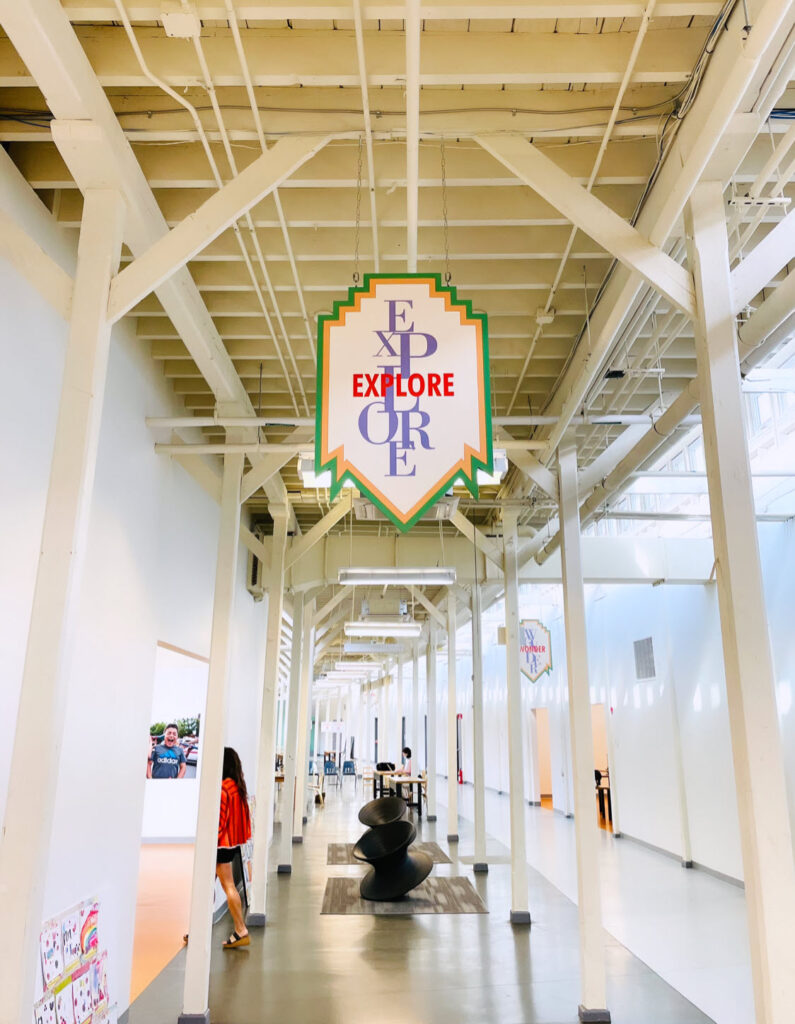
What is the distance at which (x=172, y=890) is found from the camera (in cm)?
948

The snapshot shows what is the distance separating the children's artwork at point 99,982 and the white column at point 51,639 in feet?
8.29

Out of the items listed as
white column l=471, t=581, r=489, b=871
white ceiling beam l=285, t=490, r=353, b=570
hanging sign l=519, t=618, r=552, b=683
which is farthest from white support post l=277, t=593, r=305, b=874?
hanging sign l=519, t=618, r=552, b=683

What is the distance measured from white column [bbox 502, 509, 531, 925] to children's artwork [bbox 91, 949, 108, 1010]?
4.16m

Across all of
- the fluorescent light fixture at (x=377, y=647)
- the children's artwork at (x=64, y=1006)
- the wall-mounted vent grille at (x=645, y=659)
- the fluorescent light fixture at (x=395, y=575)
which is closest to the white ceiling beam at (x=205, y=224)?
the children's artwork at (x=64, y=1006)

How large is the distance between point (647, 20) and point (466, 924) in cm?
822

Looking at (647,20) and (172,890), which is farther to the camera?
(172,890)

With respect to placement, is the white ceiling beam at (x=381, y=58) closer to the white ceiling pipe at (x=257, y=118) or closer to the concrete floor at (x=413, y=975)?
the white ceiling pipe at (x=257, y=118)

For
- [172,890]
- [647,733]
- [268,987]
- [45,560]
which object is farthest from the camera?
[647,733]

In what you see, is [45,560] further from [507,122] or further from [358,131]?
[507,122]

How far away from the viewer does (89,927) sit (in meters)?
4.85

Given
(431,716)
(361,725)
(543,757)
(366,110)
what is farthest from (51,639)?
(361,725)

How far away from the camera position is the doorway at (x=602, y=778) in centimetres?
1515

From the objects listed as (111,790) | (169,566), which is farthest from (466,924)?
(169,566)

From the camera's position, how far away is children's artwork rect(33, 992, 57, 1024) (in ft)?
12.8
